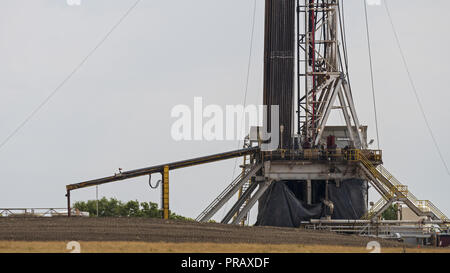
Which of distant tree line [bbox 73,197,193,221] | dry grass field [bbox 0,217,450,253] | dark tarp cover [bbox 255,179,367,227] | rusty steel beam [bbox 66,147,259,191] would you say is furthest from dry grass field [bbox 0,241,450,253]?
distant tree line [bbox 73,197,193,221]

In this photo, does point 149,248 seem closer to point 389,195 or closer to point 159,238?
point 159,238

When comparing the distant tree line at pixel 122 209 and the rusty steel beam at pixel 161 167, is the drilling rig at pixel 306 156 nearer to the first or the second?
the rusty steel beam at pixel 161 167

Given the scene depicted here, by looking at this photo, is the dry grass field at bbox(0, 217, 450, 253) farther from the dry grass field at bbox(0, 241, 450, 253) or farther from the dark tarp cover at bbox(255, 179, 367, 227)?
the dark tarp cover at bbox(255, 179, 367, 227)

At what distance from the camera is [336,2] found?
73.3 meters

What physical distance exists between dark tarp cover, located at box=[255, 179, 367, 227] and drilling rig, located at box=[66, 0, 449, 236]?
0.07 m

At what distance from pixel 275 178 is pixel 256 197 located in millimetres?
2064

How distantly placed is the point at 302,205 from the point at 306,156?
140 inches

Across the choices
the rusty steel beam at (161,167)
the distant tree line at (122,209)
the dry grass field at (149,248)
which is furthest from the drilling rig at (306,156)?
the distant tree line at (122,209)

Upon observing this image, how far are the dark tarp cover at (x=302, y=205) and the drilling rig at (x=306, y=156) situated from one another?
71mm

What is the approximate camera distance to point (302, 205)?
6988cm

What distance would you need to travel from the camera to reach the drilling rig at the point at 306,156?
6900 centimetres

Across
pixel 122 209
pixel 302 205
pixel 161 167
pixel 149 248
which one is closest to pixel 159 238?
pixel 149 248

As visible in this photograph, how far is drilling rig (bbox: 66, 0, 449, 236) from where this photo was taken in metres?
69.0
